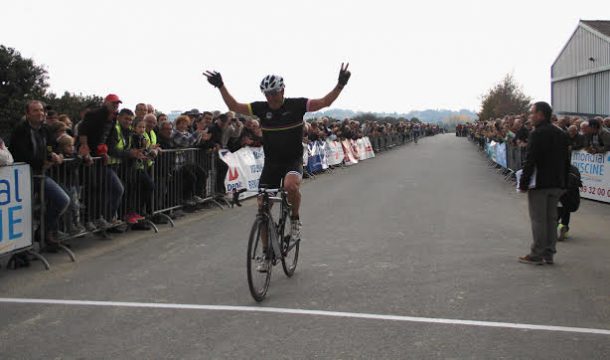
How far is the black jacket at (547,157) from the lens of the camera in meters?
7.70

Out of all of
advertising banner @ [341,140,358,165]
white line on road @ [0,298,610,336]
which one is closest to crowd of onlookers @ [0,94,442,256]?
white line on road @ [0,298,610,336]

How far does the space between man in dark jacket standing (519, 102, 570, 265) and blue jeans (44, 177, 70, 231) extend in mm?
5717

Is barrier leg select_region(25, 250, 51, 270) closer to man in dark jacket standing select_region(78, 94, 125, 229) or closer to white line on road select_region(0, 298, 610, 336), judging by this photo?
white line on road select_region(0, 298, 610, 336)

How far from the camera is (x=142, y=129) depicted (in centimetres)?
1018

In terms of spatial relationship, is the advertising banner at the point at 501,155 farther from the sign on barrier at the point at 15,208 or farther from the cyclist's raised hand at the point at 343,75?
the sign on barrier at the point at 15,208

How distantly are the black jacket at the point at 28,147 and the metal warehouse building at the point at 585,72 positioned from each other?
41.4 metres

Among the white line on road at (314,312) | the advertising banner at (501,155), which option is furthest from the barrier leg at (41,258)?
the advertising banner at (501,155)

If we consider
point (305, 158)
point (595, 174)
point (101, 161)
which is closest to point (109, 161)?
point (101, 161)

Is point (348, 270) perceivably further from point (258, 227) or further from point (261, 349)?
point (261, 349)

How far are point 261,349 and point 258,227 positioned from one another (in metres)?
1.64

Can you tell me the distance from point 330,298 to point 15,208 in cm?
386

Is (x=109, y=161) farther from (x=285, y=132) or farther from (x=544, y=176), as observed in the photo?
(x=544, y=176)

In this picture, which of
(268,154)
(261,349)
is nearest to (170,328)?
(261,349)

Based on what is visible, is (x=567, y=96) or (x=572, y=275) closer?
(x=572, y=275)
